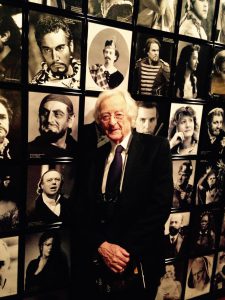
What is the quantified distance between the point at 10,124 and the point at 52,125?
20 centimetres

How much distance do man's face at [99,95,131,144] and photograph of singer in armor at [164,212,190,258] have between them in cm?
73

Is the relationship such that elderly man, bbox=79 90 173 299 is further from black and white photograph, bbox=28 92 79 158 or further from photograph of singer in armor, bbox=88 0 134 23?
photograph of singer in armor, bbox=88 0 134 23

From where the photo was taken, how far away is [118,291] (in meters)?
1.30

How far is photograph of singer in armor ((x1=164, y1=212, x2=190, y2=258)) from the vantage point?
1761 mm

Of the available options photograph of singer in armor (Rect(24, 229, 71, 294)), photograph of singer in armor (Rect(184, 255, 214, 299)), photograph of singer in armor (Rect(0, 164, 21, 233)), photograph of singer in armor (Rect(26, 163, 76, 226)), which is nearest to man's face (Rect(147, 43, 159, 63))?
photograph of singer in armor (Rect(26, 163, 76, 226))

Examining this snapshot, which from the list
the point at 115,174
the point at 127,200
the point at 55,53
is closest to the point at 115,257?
the point at 127,200

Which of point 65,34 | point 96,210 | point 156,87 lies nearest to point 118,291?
point 96,210

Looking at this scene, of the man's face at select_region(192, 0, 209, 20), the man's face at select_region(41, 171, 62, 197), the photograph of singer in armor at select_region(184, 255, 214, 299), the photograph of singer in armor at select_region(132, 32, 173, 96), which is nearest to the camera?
the man's face at select_region(41, 171, 62, 197)

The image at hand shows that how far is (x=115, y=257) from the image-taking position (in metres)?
1.26

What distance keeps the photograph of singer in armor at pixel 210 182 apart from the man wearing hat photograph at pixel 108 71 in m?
0.79

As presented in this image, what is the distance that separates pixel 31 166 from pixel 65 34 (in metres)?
0.65

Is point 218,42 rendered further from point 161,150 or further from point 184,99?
point 161,150

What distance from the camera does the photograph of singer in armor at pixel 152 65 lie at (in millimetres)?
1510

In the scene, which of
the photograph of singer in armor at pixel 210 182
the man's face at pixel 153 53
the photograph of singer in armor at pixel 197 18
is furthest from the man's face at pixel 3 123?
the photograph of singer in armor at pixel 210 182
